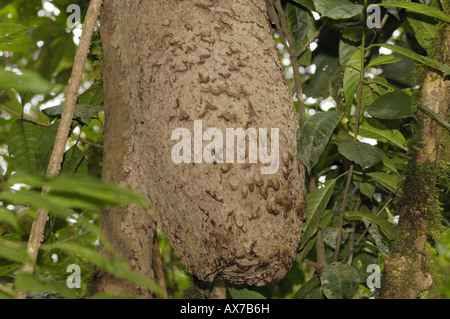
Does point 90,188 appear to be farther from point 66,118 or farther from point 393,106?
point 393,106

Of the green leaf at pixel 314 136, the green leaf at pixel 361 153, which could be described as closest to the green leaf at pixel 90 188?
the green leaf at pixel 314 136

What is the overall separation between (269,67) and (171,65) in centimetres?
25

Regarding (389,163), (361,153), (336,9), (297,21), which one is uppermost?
(336,9)

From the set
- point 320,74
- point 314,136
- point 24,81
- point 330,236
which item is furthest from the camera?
point 320,74

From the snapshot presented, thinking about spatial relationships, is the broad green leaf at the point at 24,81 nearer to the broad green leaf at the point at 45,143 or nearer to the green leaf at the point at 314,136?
the green leaf at the point at 314,136

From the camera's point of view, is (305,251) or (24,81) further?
(305,251)

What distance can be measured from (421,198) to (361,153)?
208mm

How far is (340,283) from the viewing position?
1312 mm

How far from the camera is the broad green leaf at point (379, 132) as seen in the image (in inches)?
56.9

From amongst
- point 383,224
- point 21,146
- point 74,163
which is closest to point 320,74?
point 383,224

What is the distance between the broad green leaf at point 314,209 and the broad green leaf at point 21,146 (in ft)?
2.90

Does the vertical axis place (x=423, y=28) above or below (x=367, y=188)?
above

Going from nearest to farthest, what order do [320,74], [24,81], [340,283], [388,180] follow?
[24,81] → [340,283] → [388,180] → [320,74]
